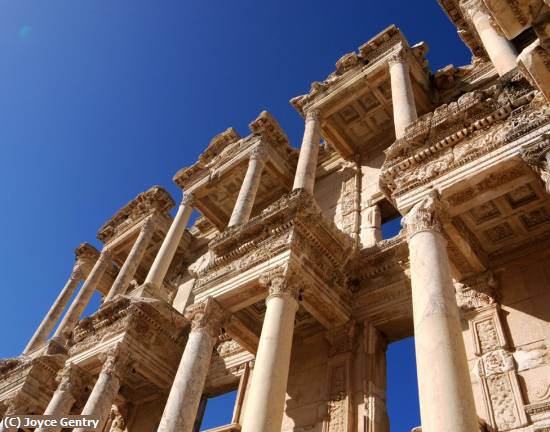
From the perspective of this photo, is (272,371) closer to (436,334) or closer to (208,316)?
(208,316)

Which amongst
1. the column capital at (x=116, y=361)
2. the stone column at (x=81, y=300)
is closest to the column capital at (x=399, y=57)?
the column capital at (x=116, y=361)

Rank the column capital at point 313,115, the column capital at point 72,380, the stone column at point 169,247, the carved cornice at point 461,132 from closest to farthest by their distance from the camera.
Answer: the carved cornice at point 461,132, the column capital at point 72,380, the column capital at point 313,115, the stone column at point 169,247

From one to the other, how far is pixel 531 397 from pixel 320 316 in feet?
17.2

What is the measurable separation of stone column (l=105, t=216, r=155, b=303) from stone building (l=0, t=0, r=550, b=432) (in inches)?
4.9

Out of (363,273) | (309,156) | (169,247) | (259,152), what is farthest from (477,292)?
(169,247)

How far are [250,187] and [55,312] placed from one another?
12.0 metres

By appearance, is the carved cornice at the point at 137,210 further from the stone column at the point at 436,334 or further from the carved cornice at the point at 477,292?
the stone column at the point at 436,334

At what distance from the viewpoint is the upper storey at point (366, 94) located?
54.9 feet

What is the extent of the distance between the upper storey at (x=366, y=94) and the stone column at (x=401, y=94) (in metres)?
0.05

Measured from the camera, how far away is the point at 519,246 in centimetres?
1125

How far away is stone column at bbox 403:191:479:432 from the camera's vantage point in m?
6.91

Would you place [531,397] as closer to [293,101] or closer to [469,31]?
[469,31]

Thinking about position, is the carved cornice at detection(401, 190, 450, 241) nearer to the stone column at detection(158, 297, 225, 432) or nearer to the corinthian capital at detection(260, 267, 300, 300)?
the corinthian capital at detection(260, 267, 300, 300)

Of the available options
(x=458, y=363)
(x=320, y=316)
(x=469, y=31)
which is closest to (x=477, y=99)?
(x=458, y=363)
